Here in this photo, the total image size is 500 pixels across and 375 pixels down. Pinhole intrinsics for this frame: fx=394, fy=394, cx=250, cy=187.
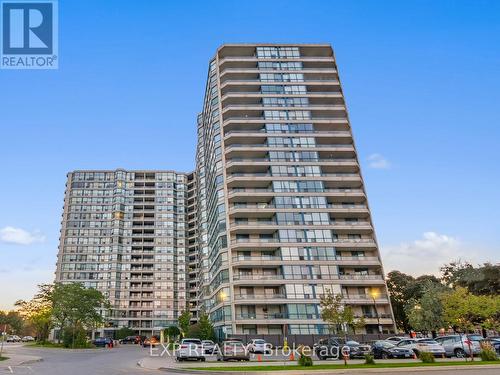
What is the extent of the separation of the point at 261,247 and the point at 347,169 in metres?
22.2

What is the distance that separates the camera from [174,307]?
412 ft

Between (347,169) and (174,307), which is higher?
(347,169)

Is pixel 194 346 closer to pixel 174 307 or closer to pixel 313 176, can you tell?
pixel 313 176

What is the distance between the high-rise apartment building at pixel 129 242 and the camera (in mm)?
123812

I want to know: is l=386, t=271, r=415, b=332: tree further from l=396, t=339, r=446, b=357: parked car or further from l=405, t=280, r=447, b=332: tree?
l=396, t=339, r=446, b=357: parked car

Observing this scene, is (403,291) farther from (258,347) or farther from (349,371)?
(349,371)

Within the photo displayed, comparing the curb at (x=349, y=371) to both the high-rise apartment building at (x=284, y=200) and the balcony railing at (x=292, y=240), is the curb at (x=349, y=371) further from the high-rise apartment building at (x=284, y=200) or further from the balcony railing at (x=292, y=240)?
the balcony railing at (x=292, y=240)

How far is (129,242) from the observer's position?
432 ft

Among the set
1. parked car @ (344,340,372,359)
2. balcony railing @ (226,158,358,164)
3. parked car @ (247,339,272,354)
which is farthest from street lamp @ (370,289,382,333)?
parked car @ (344,340,372,359)

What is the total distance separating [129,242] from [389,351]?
4419 inches

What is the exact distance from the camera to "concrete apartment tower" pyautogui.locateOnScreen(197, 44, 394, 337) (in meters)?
60.1

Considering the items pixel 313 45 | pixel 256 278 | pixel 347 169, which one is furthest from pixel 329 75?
pixel 256 278

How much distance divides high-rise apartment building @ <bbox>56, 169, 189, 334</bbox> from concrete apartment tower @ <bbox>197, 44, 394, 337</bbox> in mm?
55933

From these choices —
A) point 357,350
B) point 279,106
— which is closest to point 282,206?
point 279,106
